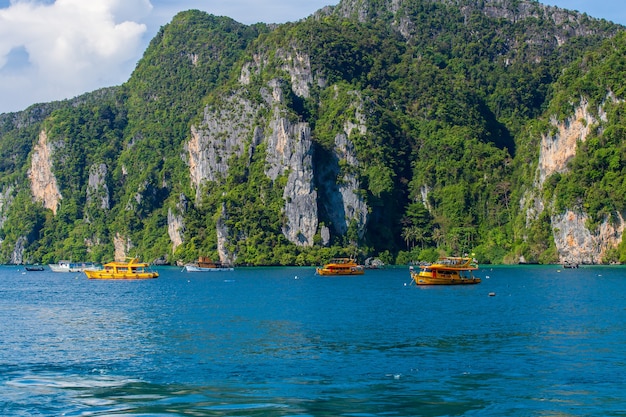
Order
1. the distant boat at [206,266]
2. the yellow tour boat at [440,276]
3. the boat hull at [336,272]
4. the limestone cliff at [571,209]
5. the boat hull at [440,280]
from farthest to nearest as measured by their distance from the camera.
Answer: the distant boat at [206,266] < the limestone cliff at [571,209] < the boat hull at [336,272] < the yellow tour boat at [440,276] < the boat hull at [440,280]

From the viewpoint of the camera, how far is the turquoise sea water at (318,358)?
2898 cm

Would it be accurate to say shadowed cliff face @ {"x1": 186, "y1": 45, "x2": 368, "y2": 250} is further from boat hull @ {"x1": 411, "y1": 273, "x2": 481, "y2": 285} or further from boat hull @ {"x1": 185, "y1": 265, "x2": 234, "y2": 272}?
boat hull @ {"x1": 411, "y1": 273, "x2": 481, "y2": 285}

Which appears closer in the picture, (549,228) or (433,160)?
(549,228)

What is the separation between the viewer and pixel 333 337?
45438mm

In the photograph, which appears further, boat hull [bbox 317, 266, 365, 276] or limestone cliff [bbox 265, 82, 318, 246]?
limestone cliff [bbox 265, 82, 318, 246]

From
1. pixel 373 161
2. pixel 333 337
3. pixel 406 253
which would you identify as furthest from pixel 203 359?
pixel 373 161

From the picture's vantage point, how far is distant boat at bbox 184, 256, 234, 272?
491 feet

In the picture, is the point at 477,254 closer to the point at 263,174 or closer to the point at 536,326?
the point at 263,174

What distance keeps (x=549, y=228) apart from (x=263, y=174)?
199 ft

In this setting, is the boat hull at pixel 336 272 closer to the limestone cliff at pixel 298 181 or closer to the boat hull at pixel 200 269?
the boat hull at pixel 200 269

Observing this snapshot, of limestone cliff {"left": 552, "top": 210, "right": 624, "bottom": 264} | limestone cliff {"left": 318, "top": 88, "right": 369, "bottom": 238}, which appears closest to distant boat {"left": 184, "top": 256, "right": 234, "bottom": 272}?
limestone cliff {"left": 318, "top": 88, "right": 369, "bottom": 238}

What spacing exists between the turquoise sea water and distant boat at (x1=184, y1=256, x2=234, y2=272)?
78.6 meters

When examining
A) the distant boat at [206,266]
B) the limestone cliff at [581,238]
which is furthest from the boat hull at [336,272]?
the limestone cliff at [581,238]

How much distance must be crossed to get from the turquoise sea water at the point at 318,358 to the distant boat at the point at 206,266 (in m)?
78.6
